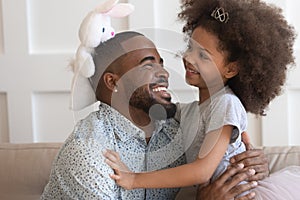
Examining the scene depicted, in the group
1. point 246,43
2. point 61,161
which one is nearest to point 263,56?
point 246,43

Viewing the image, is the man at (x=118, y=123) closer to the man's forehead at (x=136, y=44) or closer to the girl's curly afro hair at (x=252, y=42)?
the man's forehead at (x=136, y=44)

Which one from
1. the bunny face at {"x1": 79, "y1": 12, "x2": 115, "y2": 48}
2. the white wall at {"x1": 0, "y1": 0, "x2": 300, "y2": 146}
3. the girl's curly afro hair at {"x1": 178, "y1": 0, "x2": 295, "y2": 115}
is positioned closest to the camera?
the bunny face at {"x1": 79, "y1": 12, "x2": 115, "y2": 48}

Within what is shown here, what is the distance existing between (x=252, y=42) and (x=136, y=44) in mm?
281

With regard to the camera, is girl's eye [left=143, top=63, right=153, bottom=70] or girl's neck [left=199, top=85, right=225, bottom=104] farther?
girl's neck [left=199, top=85, right=225, bottom=104]

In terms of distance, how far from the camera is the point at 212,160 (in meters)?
1.35

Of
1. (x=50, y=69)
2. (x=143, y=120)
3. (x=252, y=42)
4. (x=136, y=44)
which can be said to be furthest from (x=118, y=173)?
(x=50, y=69)

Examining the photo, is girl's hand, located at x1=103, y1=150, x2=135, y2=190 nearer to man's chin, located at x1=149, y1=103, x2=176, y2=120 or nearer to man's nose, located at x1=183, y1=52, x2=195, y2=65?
man's chin, located at x1=149, y1=103, x2=176, y2=120

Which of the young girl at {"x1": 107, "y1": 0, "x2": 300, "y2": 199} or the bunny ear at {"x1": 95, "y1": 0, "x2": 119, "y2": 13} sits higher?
the bunny ear at {"x1": 95, "y1": 0, "x2": 119, "y2": 13}

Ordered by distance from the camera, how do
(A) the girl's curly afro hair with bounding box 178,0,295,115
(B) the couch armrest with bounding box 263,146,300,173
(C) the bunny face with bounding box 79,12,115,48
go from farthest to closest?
(B) the couch armrest with bounding box 263,146,300,173
(A) the girl's curly afro hair with bounding box 178,0,295,115
(C) the bunny face with bounding box 79,12,115,48

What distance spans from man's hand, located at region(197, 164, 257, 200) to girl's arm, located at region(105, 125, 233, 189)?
7 cm

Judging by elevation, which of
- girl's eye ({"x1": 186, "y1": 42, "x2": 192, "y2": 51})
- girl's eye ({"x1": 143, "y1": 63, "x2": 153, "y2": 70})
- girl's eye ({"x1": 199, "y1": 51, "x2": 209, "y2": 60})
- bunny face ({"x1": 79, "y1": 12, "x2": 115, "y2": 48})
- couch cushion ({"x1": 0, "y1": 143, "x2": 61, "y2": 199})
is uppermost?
bunny face ({"x1": 79, "y1": 12, "x2": 115, "y2": 48})

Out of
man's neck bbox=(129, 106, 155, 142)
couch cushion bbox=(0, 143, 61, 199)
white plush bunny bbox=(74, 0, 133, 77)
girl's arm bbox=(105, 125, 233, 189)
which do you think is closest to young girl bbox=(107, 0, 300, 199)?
girl's arm bbox=(105, 125, 233, 189)

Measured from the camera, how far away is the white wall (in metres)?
1.95

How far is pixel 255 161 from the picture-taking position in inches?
58.3
